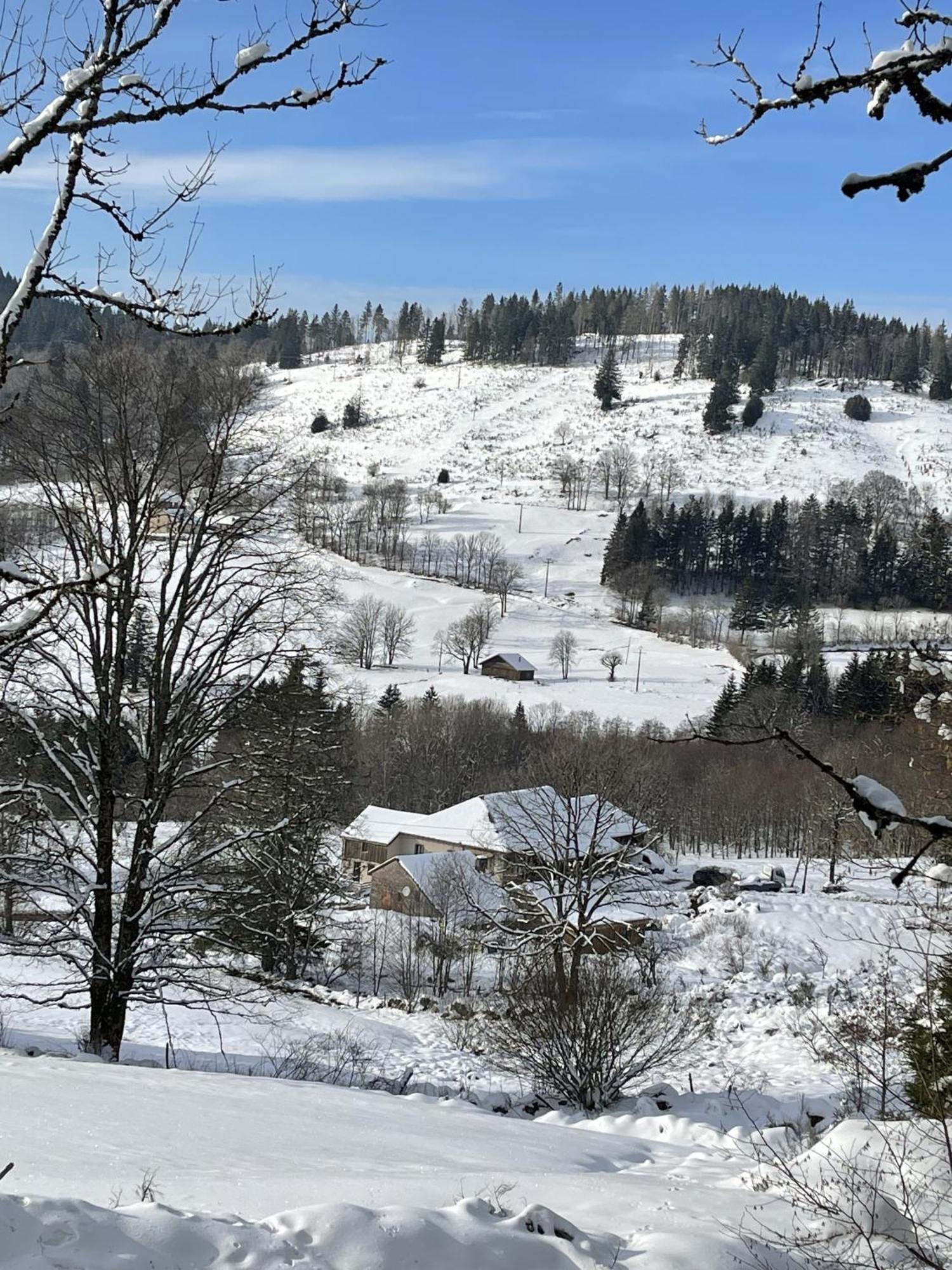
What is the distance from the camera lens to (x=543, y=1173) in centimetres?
756

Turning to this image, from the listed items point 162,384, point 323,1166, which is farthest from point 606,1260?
point 162,384

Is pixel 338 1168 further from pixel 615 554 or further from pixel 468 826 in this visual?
pixel 615 554

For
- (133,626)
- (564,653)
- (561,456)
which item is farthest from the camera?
(561,456)

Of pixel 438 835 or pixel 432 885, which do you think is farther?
pixel 438 835

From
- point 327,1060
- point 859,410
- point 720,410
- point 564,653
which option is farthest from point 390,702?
point 859,410

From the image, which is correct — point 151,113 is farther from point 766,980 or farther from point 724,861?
point 724,861

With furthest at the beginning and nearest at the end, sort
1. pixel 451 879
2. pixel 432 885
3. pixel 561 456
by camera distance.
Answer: pixel 561 456, pixel 432 885, pixel 451 879

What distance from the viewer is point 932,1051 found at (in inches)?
254

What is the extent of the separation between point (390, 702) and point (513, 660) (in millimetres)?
12323

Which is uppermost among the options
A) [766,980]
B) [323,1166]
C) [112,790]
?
[112,790]

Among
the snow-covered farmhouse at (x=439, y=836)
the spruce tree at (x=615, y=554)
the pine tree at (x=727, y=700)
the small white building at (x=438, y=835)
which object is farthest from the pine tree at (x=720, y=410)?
the snow-covered farmhouse at (x=439, y=836)

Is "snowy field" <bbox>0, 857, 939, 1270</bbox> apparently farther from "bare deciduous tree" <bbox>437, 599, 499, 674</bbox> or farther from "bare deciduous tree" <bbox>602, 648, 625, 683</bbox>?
"bare deciduous tree" <bbox>437, 599, 499, 674</bbox>

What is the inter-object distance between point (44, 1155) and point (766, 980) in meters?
23.8

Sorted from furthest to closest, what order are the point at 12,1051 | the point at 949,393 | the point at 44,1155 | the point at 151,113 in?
the point at 949,393 < the point at 12,1051 < the point at 44,1155 < the point at 151,113
